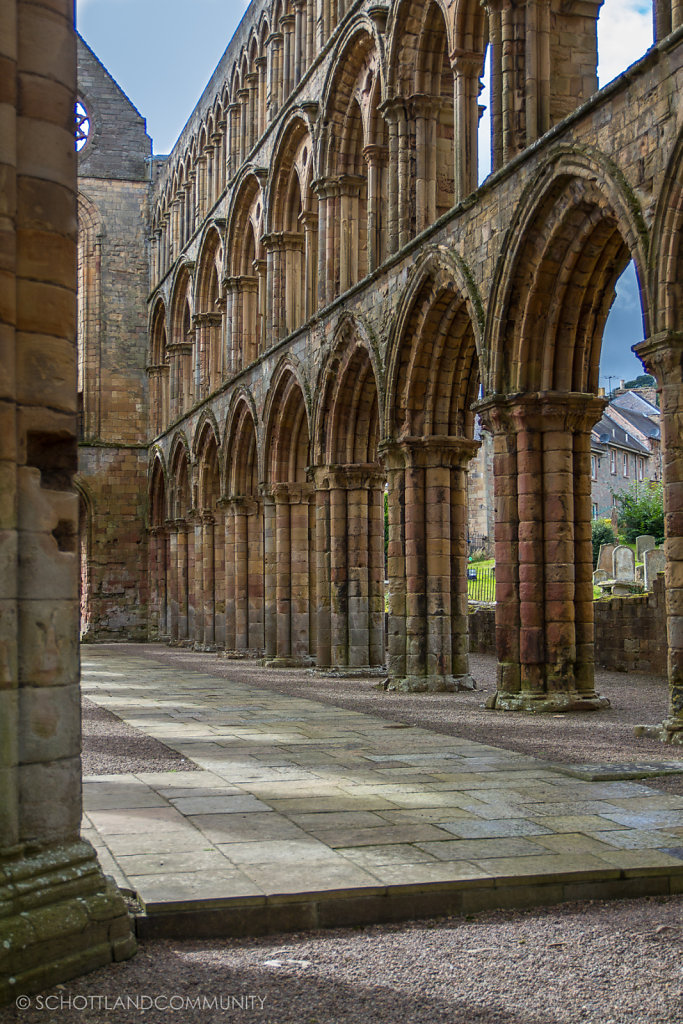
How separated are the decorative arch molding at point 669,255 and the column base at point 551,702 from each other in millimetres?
4063

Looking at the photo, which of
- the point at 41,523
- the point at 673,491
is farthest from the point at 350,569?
the point at 41,523

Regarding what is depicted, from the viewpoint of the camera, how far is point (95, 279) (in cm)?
3503

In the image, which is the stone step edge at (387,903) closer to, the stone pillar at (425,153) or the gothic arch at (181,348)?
the stone pillar at (425,153)

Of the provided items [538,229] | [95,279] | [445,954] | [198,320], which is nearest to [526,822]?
[445,954]

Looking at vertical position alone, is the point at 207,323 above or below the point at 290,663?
above

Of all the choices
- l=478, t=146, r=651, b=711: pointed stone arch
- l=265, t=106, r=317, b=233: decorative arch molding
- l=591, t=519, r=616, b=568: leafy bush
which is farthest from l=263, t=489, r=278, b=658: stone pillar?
l=591, t=519, r=616, b=568: leafy bush

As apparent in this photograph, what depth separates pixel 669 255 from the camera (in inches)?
374

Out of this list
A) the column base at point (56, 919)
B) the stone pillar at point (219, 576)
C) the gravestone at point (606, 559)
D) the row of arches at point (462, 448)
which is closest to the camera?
the column base at point (56, 919)

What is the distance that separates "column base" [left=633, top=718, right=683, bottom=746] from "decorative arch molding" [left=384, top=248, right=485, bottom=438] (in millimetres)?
4781

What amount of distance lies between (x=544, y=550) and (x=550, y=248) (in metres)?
3.11

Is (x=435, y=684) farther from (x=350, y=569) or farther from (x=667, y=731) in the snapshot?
(x=667, y=731)

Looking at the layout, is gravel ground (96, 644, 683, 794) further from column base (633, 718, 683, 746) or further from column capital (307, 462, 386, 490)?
column capital (307, 462, 386, 490)

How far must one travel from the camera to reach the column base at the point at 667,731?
9.00 meters

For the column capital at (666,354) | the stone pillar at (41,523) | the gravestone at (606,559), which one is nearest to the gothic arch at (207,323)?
the gravestone at (606,559)
